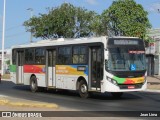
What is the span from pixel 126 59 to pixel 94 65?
1.64 metres

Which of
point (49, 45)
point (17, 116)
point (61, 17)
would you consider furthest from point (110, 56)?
point (61, 17)

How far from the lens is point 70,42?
24.7 meters

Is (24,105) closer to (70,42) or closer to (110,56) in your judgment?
(110,56)

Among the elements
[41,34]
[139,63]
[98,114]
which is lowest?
[98,114]

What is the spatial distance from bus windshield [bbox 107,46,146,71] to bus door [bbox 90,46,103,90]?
0.62 meters

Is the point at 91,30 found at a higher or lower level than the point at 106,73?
higher

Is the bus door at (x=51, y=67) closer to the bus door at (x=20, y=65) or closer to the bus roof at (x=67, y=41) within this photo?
the bus roof at (x=67, y=41)

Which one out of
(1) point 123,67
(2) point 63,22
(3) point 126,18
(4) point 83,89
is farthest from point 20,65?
(2) point 63,22

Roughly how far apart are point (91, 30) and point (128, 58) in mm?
29658

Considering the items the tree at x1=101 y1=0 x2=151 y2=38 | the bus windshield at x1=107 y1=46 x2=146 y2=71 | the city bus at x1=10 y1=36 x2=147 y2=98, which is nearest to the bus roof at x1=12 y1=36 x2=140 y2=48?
the city bus at x1=10 y1=36 x2=147 y2=98

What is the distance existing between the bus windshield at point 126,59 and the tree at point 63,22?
2794cm

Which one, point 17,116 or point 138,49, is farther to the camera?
point 138,49

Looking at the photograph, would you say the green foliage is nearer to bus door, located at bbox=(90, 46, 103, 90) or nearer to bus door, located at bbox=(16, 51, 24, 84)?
bus door, located at bbox=(16, 51, 24, 84)

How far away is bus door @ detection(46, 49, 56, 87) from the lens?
26.2 metres
